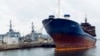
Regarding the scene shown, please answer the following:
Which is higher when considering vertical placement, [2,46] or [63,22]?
[63,22]

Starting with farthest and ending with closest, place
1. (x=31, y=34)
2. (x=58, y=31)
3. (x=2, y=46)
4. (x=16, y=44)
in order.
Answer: (x=31, y=34)
(x=16, y=44)
(x=2, y=46)
(x=58, y=31)

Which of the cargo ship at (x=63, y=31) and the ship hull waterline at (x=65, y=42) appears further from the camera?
the ship hull waterline at (x=65, y=42)

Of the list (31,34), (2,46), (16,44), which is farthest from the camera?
(31,34)

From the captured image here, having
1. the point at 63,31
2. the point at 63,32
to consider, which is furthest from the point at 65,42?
the point at 63,31

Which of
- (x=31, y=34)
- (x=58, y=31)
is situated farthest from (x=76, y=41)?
(x=31, y=34)

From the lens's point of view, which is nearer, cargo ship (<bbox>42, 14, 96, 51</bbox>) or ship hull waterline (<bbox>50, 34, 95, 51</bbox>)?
cargo ship (<bbox>42, 14, 96, 51</bbox>)

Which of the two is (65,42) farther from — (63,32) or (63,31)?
(63,31)

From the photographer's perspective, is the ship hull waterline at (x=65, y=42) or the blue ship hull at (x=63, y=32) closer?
the blue ship hull at (x=63, y=32)

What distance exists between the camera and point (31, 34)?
112938 millimetres

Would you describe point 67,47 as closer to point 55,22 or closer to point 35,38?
point 55,22

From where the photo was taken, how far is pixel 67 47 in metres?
57.6

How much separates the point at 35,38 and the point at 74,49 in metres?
58.5

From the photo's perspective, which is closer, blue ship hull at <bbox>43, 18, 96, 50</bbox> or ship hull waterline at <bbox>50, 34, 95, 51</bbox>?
blue ship hull at <bbox>43, 18, 96, 50</bbox>

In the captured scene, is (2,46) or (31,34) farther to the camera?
(31,34)
